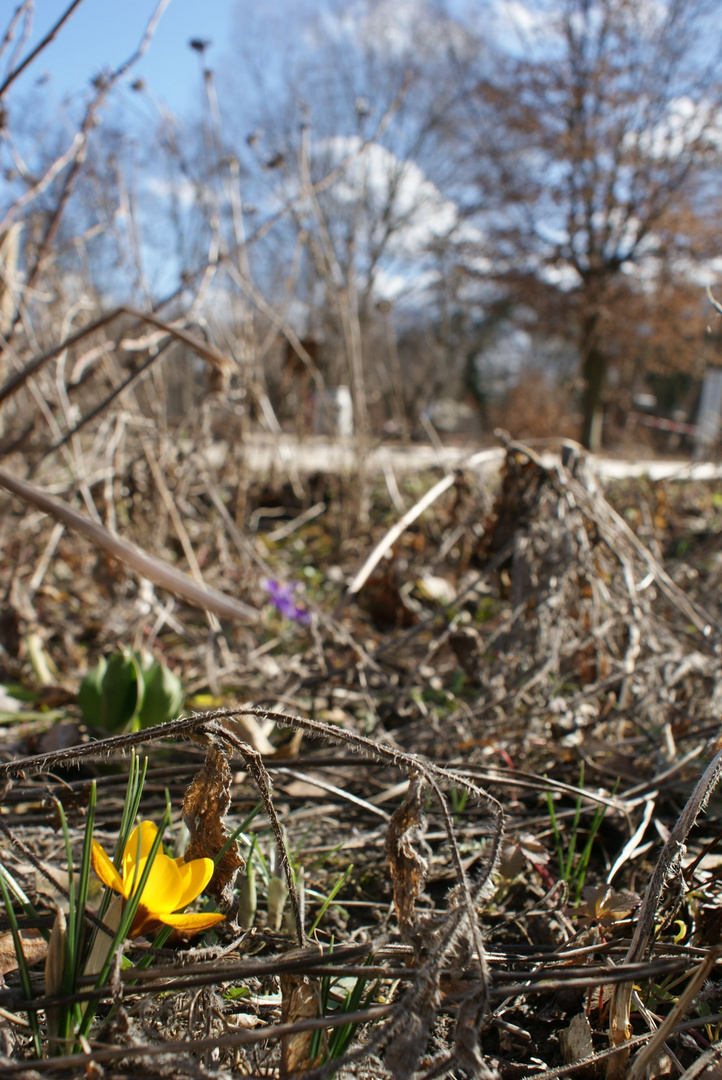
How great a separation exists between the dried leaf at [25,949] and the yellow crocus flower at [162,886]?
0.21 meters

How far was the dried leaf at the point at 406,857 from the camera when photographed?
2.37ft

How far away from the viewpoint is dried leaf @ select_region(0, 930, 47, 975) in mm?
918

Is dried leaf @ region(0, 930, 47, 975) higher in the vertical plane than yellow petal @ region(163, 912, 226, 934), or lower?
lower

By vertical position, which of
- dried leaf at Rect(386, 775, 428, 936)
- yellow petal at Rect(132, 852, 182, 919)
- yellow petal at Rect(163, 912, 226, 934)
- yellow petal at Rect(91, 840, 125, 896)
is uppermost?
dried leaf at Rect(386, 775, 428, 936)

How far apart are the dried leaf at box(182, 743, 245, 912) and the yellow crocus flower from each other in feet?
0.09

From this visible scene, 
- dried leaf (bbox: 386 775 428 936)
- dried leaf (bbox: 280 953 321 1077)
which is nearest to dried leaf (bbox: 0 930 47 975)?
dried leaf (bbox: 280 953 321 1077)

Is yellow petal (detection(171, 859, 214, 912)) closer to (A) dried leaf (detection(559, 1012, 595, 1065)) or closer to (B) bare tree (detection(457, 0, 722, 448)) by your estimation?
(A) dried leaf (detection(559, 1012, 595, 1065))

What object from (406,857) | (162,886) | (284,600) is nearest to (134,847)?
(162,886)

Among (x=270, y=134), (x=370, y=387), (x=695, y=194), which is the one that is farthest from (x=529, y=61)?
(x=370, y=387)

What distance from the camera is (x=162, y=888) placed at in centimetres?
82

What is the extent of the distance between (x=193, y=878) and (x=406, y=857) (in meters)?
0.25

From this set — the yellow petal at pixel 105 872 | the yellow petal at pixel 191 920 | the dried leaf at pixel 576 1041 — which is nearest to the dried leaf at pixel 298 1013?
the yellow petal at pixel 191 920

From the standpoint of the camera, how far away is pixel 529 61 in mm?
15570

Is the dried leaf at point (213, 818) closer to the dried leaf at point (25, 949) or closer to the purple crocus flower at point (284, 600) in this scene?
the dried leaf at point (25, 949)
